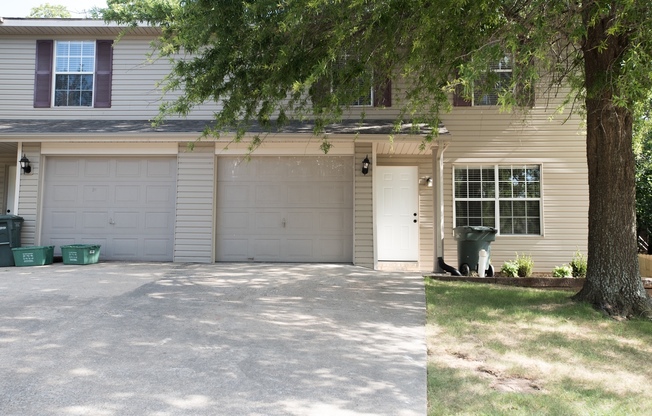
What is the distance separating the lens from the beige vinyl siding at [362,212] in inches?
355

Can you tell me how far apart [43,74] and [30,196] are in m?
2.93

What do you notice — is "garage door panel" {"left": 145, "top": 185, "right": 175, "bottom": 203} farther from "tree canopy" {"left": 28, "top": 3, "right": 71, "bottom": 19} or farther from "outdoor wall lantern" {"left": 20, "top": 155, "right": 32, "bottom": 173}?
"tree canopy" {"left": 28, "top": 3, "right": 71, "bottom": 19}

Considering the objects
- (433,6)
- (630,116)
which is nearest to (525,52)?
(433,6)

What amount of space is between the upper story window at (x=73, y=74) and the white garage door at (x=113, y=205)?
1.60 meters

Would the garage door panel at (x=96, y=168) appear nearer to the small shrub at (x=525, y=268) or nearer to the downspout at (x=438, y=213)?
the downspout at (x=438, y=213)

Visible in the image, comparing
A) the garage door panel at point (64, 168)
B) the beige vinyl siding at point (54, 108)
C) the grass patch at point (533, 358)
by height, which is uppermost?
the beige vinyl siding at point (54, 108)

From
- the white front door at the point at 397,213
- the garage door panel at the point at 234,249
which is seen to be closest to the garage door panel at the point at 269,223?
the garage door panel at the point at 234,249

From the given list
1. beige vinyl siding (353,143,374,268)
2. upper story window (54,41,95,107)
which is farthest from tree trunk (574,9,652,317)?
upper story window (54,41,95,107)

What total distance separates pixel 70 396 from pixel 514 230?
29.9 ft

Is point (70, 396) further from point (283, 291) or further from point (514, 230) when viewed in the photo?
point (514, 230)

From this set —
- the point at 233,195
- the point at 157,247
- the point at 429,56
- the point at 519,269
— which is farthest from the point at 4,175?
the point at 519,269

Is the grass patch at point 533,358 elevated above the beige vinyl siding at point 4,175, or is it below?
below

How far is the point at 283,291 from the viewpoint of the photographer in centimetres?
669

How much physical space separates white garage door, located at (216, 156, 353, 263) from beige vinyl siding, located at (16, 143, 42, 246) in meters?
3.82
